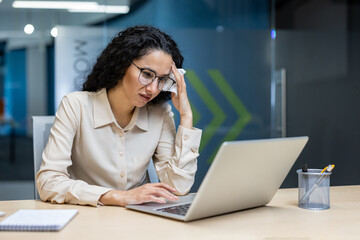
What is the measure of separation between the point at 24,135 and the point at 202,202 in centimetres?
308

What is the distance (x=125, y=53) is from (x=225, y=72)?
7.68 ft

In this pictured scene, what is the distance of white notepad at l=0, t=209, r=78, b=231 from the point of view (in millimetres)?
1063

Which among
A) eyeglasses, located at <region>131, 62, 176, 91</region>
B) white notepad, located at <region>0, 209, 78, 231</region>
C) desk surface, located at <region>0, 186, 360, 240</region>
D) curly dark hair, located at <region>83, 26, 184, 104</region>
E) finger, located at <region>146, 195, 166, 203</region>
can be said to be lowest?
desk surface, located at <region>0, 186, 360, 240</region>

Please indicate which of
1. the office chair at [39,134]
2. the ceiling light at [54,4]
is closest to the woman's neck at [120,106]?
the office chair at [39,134]

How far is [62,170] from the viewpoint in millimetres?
1575

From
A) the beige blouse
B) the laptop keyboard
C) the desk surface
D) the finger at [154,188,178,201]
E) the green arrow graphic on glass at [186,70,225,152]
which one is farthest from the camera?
the green arrow graphic on glass at [186,70,225,152]

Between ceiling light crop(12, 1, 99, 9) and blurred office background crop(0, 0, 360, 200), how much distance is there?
0.04 metres

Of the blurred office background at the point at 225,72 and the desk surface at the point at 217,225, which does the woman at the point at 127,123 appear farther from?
the blurred office background at the point at 225,72

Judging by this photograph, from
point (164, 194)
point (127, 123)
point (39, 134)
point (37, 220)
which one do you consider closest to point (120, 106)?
point (127, 123)

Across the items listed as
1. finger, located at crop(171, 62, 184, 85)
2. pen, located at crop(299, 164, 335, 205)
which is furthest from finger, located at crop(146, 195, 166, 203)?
finger, located at crop(171, 62, 184, 85)

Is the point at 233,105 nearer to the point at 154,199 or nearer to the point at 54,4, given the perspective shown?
the point at 54,4

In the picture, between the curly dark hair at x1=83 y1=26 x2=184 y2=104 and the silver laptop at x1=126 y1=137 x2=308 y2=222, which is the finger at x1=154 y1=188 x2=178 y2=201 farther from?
the curly dark hair at x1=83 y1=26 x2=184 y2=104

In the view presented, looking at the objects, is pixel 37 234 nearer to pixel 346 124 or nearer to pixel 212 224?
pixel 212 224

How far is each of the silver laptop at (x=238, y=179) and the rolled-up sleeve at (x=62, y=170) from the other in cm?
17
